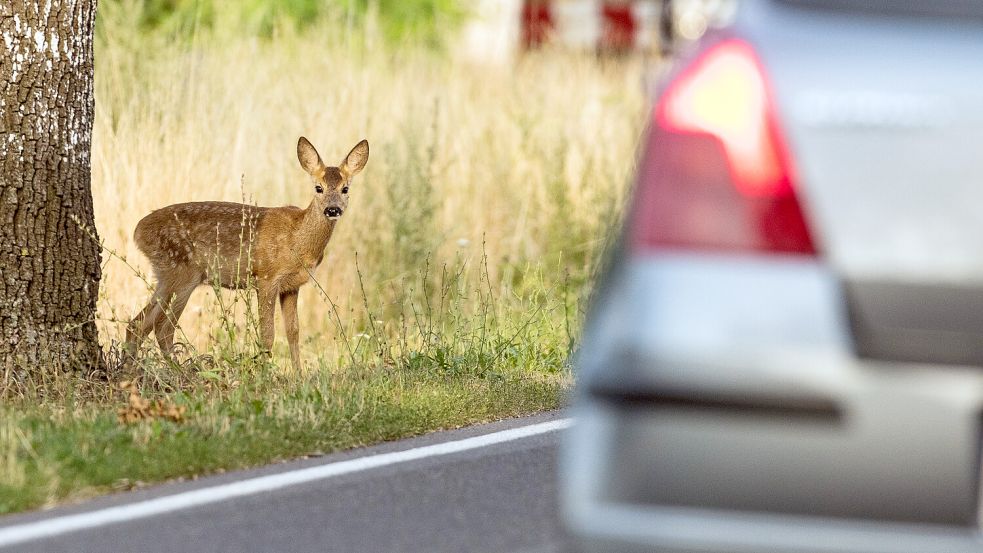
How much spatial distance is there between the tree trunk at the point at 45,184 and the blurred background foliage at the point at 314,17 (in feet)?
19.4

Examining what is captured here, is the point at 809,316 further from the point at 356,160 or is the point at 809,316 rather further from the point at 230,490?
the point at 356,160

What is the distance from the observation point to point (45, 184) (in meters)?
7.45

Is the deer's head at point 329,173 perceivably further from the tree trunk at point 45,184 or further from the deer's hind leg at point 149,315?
the tree trunk at point 45,184

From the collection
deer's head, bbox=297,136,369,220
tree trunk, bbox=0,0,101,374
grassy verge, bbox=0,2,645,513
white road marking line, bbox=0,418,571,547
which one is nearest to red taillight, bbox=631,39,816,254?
white road marking line, bbox=0,418,571,547

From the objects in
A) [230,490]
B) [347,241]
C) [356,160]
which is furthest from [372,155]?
[230,490]

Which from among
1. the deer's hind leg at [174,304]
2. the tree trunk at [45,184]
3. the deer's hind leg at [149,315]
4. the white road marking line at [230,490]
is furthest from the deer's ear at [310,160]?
the white road marking line at [230,490]

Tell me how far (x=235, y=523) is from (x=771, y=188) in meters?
2.83

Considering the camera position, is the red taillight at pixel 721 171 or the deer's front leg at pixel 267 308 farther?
the deer's front leg at pixel 267 308

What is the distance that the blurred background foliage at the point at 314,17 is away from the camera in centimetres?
1472

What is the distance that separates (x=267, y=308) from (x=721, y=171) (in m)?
6.61

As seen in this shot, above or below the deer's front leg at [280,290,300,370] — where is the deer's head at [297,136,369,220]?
above

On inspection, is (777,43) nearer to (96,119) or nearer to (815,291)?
(815,291)

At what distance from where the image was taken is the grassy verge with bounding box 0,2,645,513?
6418 millimetres

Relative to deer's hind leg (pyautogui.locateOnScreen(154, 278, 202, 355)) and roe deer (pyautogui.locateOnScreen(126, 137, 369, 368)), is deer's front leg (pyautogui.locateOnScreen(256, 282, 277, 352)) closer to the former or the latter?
roe deer (pyautogui.locateOnScreen(126, 137, 369, 368))
